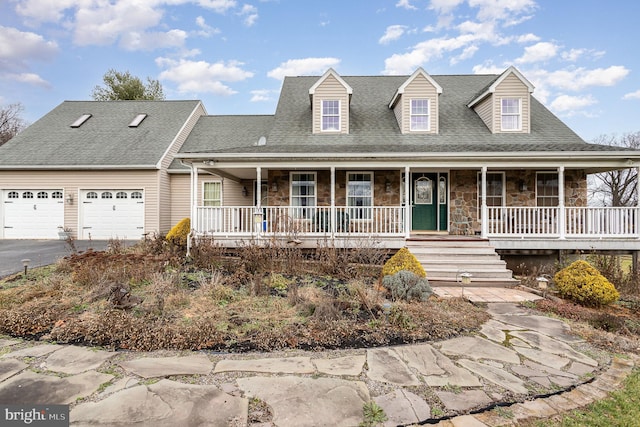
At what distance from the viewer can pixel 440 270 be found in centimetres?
758

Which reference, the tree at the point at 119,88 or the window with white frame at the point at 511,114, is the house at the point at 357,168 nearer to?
the window with white frame at the point at 511,114

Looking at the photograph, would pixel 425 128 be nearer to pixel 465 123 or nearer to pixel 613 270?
pixel 465 123

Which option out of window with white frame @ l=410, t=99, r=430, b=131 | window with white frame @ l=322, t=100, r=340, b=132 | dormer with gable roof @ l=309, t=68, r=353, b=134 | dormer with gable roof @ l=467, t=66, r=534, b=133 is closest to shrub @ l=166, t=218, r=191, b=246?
dormer with gable roof @ l=309, t=68, r=353, b=134

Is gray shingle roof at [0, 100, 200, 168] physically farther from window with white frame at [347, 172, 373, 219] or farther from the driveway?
window with white frame at [347, 172, 373, 219]

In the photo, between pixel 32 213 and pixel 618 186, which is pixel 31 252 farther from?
pixel 618 186

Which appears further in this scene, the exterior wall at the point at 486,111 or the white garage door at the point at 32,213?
the white garage door at the point at 32,213

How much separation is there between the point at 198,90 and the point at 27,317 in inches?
1110

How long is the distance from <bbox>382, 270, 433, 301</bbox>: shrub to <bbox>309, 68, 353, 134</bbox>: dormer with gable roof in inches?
265

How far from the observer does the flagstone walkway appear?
235 centimetres

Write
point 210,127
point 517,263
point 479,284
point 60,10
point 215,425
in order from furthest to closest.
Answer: point 210,127
point 60,10
point 517,263
point 479,284
point 215,425

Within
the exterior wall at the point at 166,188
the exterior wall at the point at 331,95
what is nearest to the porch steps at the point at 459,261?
the exterior wall at the point at 331,95

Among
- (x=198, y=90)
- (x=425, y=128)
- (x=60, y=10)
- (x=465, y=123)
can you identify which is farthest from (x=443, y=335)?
(x=198, y=90)

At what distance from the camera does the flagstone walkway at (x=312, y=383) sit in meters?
2.35

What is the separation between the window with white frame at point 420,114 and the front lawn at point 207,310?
21.6 feet
